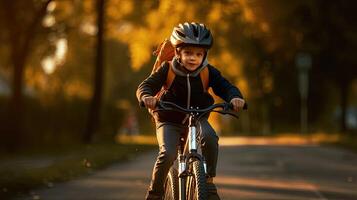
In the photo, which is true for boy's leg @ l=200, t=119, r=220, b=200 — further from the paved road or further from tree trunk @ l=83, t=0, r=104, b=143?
tree trunk @ l=83, t=0, r=104, b=143

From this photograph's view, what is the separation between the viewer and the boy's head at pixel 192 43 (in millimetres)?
7055

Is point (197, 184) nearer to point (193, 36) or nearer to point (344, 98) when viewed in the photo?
point (193, 36)

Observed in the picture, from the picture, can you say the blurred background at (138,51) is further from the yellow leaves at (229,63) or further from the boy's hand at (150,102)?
the boy's hand at (150,102)

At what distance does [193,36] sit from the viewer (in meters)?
7.07

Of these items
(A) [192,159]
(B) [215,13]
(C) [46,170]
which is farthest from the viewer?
(B) [215,13]

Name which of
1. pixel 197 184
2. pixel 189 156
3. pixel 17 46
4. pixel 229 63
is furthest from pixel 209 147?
pixel 229 63

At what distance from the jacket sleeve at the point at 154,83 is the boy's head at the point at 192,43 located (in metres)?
0.20

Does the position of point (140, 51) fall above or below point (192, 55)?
above

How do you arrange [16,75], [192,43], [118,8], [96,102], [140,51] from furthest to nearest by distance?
[96,102]
[16,75]
[118,8]
[140,51]
[192,43]

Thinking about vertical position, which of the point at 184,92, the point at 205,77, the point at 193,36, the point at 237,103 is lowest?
the point at 237,103

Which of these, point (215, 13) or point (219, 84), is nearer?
point (219, 84)

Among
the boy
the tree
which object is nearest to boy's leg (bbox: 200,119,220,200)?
the boy

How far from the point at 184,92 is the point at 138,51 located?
16439 millimetres

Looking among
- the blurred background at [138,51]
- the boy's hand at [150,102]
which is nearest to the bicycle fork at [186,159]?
the boy's hand at [150,102]
